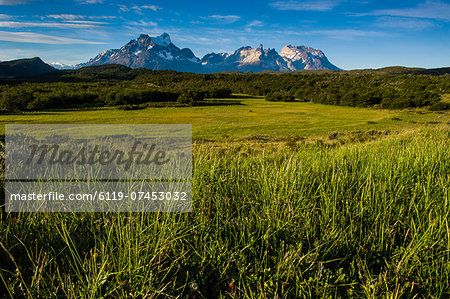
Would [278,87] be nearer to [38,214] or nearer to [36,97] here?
[36,97]

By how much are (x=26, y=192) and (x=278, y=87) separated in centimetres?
7655

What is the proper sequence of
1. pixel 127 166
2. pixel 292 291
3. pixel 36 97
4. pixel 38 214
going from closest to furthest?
1. pixel 292 291
2. pixel 38 214
3. pixel 127 166
4. pixel 36 97

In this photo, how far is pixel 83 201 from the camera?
7.73ft

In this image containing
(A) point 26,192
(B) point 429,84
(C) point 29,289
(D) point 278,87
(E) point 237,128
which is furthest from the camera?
(D) point 278,87

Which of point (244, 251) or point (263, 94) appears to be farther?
point (263, 94)

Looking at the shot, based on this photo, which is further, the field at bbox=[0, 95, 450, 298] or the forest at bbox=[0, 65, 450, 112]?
the forest at bbox=[0, 65, 450, 112]

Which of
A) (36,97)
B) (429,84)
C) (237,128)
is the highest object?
(429,84)

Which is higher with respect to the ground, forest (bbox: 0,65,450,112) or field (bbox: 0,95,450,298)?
forest (bbox: 0,65,450,112)

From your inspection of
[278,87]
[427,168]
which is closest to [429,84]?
[278,87]

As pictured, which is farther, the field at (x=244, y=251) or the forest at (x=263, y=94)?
the forest at (x=263, y=94)

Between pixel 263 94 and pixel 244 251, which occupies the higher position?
pixel 263 94

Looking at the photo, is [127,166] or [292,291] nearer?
[292,291]

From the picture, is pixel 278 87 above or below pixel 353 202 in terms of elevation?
above

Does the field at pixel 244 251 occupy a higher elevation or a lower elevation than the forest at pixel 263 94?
lower
